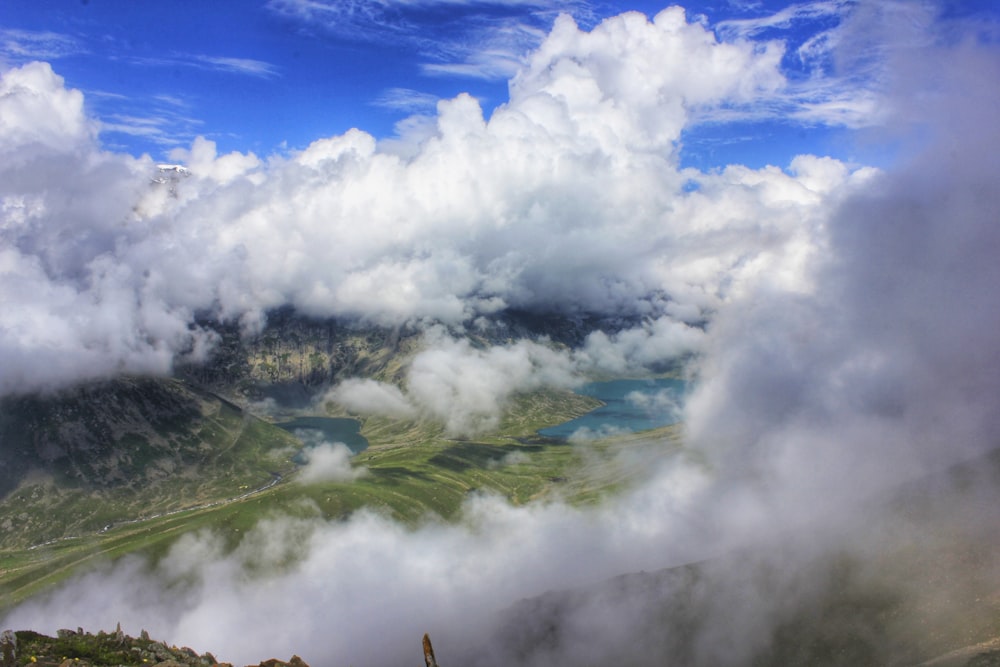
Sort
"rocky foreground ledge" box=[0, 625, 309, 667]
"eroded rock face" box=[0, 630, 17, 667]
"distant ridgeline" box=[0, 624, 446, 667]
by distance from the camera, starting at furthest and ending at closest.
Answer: "rocky foreground ledge" box=[0, 625, 309, 667] < "distant ridgeline" box=[0, 624, 446, 667] < "eroded rock face" box=[0, 630, 17, 667]

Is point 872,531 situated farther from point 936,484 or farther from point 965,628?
point 965,628

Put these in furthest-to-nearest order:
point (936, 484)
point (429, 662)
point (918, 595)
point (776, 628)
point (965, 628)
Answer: point (936, 484) < point (776, 628) < point (918, 595) < point (965, 628) < point (429, 662)

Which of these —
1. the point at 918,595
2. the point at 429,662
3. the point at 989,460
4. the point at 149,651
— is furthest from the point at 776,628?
the point at 149,651

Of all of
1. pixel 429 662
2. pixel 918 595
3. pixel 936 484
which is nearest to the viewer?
pixel 429 662

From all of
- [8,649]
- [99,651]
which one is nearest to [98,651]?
[99,651]

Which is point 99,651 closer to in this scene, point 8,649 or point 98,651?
point 98,651

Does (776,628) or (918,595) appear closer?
(918,595)

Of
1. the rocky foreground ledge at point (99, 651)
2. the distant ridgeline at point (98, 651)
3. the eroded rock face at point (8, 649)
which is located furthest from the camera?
the rocky foreground ledge at point (99, 651)

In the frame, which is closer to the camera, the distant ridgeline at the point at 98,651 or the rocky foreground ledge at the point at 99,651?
the distant ridgeline at the point at 98,651

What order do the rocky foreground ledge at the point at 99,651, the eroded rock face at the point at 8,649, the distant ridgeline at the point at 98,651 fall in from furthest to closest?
the rocky foreground ledge at the point at 99,651
the distant ridgeline at the point at 98,651
the eroded rock face at the point at 8,649
